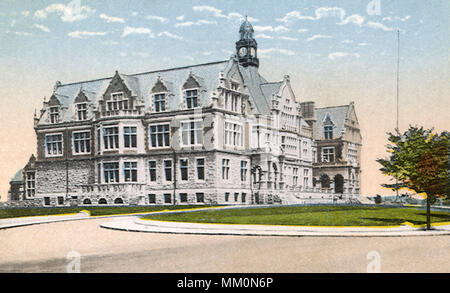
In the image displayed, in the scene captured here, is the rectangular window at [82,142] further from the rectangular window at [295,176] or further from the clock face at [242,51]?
the rectangular window at [295,176]

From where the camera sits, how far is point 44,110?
201 feet

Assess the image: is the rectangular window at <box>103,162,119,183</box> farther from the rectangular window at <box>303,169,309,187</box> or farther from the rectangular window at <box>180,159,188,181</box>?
the rectangular window at <box>303,169,309,187</box>

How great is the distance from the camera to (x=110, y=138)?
5525 cm

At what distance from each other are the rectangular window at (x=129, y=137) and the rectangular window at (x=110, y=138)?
80 cm

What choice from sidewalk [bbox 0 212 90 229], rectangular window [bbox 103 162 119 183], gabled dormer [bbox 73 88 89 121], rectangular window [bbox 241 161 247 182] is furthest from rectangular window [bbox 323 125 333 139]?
sidewalk [bbox 0 212 90 229]

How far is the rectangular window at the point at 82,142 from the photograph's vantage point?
58.3 m

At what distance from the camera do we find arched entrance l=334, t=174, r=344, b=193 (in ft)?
253

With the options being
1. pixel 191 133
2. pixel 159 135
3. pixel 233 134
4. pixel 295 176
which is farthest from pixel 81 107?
pixel 295 176

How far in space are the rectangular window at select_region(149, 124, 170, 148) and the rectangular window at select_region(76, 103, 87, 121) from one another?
8651 millimetres

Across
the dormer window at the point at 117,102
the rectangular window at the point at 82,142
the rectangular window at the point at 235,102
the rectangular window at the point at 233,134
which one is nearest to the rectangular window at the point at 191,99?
the rectangular window at the point at 233,134

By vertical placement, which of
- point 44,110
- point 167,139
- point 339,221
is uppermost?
point 44,110
